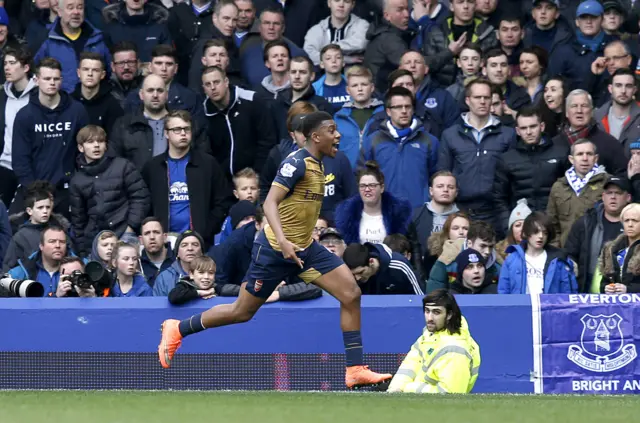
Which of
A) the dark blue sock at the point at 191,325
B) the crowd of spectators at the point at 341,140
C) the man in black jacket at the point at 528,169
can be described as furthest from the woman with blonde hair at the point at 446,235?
the dark blue sock at the point at 191,325

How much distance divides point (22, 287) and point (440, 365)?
3.75 meters

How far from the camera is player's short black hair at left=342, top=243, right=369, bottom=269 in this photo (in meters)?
11.4

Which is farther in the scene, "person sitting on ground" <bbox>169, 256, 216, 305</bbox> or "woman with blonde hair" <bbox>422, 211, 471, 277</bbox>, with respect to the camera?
"woman with blonde hair" <bbox>422, 211, 471, 277</bbox>

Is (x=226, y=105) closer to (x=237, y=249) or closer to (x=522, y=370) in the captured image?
(x=237, y=249)

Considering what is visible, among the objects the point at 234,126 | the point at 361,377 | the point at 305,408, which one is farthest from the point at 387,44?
the point at 305,408

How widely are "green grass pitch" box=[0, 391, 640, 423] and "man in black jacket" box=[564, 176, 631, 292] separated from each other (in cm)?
339

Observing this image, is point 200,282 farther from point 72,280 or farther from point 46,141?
point 46,141

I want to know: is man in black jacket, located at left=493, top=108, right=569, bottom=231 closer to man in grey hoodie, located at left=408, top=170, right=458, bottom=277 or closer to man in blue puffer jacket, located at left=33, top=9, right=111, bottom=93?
man in grey hoodie, located at left=408, top=170, right=458, bottom=277

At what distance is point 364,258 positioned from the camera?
11375 millimetres

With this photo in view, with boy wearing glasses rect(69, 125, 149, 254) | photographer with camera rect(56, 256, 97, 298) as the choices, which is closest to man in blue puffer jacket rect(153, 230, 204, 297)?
photographer with camera rect(56, 256, 97, 298)

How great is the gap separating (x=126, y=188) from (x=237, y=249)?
1.71 meters

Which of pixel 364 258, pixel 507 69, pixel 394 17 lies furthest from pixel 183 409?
pixel 394 17

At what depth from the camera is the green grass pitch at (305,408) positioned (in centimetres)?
789

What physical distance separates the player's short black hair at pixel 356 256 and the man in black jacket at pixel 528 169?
6.89ft
